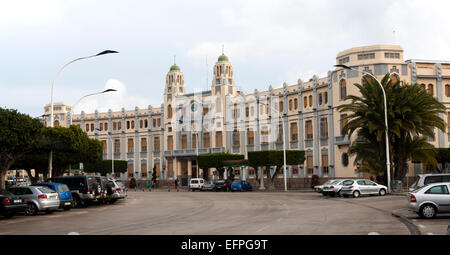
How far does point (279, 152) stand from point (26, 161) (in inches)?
1038

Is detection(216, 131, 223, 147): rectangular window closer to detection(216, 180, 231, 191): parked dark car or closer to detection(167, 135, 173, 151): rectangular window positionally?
detection(167, 135, 173, 151): rectangular window

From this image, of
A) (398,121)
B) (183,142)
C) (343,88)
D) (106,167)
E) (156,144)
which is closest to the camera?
(398,121)

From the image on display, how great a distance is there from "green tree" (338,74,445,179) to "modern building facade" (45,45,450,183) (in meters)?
12.1

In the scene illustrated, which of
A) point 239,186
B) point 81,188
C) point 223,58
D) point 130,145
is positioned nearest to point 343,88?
point 239,186

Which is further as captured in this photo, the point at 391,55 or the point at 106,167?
the point at 106,167

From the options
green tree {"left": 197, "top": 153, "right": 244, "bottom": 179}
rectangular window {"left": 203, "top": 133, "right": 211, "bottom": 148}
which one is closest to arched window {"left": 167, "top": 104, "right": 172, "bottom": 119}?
rectangular window {"left": 203, "top": 133, "right": 211, "bottom": 148}

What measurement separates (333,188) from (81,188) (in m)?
18.0

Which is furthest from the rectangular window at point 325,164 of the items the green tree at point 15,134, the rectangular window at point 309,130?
the green tree at point 15,134

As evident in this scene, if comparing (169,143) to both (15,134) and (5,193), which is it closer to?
(15,134)

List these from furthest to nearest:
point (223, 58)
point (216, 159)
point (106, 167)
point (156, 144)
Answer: point (156, 144), point (106, 167), point (223, 58), point (216, 159)

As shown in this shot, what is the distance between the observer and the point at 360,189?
Answer: 120 ft

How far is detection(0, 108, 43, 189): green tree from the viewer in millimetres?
29141
